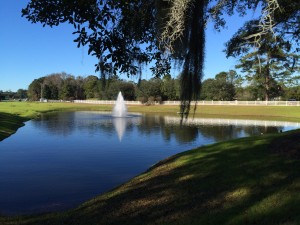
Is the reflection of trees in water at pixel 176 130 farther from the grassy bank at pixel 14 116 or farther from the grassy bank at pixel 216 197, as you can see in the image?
the grassy bank at pixel 216 197

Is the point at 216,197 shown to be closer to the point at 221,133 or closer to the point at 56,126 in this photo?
the point at 221,133

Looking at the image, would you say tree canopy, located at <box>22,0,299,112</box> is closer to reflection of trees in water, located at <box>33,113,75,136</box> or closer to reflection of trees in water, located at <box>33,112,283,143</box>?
Answer: reflection of trees in water, located at <box>33,112,283,143</box>

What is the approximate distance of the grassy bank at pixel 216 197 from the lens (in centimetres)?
646

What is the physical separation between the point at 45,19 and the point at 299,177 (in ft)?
20.4

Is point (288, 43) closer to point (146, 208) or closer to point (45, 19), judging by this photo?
point (146, 208)

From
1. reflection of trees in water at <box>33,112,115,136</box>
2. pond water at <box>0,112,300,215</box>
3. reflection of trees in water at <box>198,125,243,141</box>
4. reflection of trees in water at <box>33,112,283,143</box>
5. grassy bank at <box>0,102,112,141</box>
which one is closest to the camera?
pond water at <box>0,112,300,215</box>

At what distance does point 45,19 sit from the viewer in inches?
236

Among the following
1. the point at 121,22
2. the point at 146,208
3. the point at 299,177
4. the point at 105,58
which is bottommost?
the point at 146,208

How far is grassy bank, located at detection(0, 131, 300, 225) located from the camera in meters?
6.46

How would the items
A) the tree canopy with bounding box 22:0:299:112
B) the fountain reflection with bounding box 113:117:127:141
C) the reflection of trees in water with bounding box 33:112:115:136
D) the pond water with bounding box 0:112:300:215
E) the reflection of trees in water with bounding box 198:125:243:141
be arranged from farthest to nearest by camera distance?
the reflection of trees in water with bounding box 33:112:115:136 < the fountain reflection with bounding box 113:117:127:141 < the reflection of trees in water with bounding box 198:125:243:141 < the pond water with bounding box 0:112:300:215 < the tree canopy with bounding box 22:0:299:112

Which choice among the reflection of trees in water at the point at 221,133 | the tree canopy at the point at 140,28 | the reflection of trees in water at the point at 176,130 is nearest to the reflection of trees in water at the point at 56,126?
the reflection of trees in water at the point at 176,130

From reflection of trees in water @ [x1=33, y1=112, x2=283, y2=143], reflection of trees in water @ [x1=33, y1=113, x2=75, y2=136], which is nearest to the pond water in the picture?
reflection of trees in water @ [x1=33, y1=112, x2=283, y2=143]

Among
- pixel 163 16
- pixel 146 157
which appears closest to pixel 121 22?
pixel 163 16

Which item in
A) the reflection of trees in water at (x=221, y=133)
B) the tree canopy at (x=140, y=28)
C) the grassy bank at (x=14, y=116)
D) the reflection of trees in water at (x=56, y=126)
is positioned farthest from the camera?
the reflection of trees in water at (x=56, y=126)
